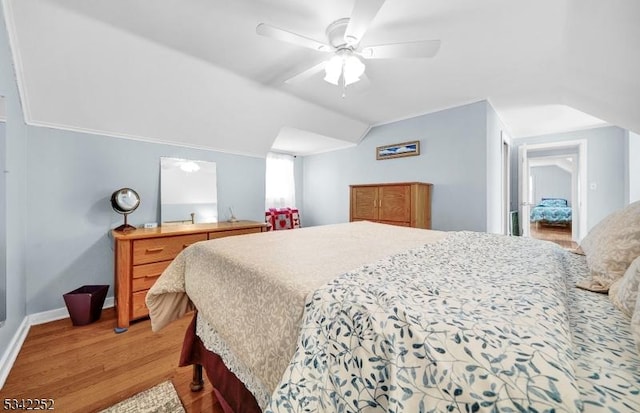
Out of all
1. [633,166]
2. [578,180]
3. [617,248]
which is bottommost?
[617,248]

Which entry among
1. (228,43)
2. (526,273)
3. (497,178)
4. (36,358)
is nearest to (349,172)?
(497,178)

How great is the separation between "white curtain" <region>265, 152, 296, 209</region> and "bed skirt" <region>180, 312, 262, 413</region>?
3642 mm

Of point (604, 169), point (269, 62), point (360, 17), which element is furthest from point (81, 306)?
point (604, 169)

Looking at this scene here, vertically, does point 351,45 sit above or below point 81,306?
above

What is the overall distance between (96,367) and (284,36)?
98.7 inches

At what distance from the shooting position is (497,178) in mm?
3564

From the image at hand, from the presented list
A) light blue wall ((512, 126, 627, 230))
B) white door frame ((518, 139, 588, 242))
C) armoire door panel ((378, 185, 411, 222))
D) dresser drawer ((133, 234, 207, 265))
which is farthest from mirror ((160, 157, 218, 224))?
light blue wall ((512, 126, 627, 230))

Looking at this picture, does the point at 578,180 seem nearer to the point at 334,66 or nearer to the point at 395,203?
the point at 395,203

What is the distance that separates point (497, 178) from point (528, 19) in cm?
231

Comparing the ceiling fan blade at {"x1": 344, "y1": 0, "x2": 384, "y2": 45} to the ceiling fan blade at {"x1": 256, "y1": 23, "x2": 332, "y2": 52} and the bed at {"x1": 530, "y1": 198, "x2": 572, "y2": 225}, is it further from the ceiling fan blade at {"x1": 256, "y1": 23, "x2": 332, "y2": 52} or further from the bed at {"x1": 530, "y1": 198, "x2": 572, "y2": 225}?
the bed at {"x1": 530, "y1": 198, "x2": 572, "y2": 225}

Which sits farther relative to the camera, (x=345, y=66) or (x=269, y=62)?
(x=269, y=62)

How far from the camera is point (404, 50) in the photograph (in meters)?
1.71

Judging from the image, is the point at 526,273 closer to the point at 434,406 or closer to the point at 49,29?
the point at 434,406

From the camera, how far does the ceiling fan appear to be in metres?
1.44
